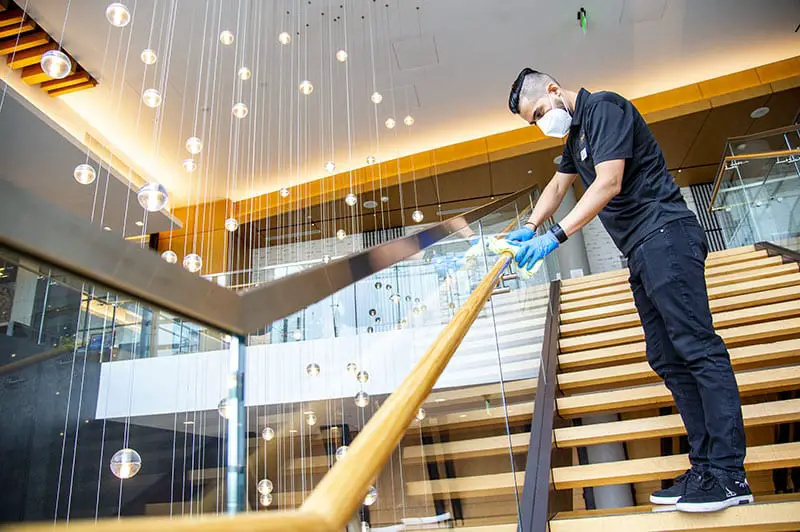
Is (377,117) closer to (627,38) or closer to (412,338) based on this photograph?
(627,38)

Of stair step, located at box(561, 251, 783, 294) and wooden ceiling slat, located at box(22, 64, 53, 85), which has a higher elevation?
wooden ceiling slat, located at box(22, 64, 53, 85)

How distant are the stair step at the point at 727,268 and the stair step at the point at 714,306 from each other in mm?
813

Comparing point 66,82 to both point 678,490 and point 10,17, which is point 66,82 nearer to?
point 10,17

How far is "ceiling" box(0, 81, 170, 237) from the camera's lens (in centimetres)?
604

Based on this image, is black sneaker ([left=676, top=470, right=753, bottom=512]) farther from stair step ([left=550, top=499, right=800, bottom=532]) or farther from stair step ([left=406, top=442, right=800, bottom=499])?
stair step ([left=406, top=442, right=800, bottom=499])

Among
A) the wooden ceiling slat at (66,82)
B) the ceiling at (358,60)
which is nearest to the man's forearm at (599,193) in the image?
the ceiling at (358,60)

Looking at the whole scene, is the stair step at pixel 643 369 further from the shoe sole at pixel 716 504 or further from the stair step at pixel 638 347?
the shoe sole at pixel 716 504

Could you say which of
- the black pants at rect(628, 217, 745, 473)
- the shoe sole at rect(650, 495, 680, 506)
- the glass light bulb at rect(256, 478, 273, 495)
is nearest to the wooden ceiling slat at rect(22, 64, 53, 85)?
the glass light bulb at rect(256, 478, 273, 495)

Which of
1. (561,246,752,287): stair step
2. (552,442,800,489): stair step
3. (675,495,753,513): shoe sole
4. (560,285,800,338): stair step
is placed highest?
(561,246,752,287): stair step

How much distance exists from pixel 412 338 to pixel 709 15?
755 cm

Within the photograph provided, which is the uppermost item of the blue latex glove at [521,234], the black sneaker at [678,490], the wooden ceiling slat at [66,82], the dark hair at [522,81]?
the wooden ceiling slat at [66,82]

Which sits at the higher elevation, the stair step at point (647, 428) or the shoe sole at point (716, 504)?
the stair step at point (647, 428)

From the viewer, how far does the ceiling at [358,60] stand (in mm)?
6703

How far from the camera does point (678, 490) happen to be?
6.72ft
